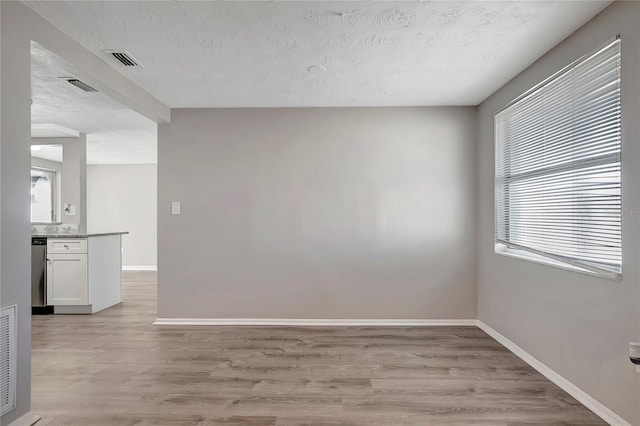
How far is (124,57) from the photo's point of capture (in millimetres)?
2670

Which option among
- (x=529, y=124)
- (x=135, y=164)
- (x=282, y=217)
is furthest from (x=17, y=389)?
(x=135, y=164)

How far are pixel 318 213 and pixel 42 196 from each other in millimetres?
6173

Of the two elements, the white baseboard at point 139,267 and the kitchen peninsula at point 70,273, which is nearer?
the kitchen peninsula at point 70,273

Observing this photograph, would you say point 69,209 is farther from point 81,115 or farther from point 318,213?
point 318,213

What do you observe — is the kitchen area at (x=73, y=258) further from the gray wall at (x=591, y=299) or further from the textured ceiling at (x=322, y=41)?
the gray wall at (x=591, y=299)

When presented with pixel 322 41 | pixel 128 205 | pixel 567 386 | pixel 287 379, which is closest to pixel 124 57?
pixel 322 41

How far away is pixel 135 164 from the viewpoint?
26.6 feet

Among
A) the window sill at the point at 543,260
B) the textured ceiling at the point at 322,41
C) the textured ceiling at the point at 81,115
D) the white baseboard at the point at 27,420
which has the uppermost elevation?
the textured ceiling at the point at 322,41

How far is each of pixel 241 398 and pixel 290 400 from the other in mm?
320

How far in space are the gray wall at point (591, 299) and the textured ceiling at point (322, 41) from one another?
13 centimetres

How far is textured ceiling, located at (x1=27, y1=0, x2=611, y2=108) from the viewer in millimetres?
2068

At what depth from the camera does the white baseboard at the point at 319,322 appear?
387 centimetres

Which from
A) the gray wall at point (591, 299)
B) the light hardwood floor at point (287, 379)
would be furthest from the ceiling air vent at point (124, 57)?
the gray wall at point (591, 299)

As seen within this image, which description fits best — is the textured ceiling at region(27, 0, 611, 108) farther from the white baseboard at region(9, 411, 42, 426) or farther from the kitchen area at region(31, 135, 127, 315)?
the kitchen area at region(31, 135, 127, 315)
